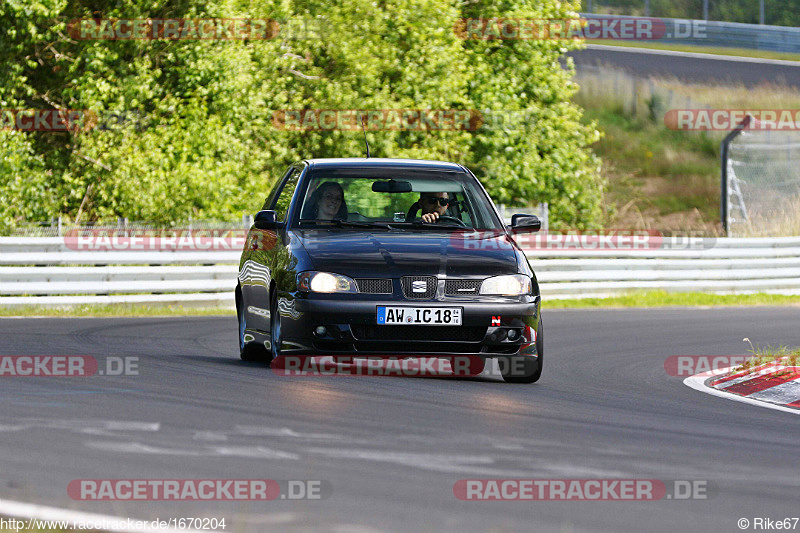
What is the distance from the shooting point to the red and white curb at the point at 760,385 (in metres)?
10.2

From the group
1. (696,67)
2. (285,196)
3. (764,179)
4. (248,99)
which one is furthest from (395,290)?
(696,67)

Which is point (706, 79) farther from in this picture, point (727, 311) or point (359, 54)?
point (727, 311)

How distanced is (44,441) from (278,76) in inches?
937

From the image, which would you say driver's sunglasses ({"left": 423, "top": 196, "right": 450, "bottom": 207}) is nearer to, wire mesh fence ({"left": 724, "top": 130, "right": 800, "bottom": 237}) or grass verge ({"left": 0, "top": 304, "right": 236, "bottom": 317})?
grass verge ({"left": 0, "top": 304, "right": 236, "bottom": 317})

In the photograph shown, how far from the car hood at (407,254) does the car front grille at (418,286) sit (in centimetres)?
4

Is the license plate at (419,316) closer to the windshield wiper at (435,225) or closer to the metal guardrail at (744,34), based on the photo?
the windshield wiper at (435,225)

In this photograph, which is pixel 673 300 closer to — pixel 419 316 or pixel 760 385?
pixel 760 385

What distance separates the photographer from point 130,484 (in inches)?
243

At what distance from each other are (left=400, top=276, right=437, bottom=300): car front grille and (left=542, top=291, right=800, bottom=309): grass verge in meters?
12.3

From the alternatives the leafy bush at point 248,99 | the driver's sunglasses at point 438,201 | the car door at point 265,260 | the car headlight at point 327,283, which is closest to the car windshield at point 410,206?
the driver's sunglasses at point 438,201

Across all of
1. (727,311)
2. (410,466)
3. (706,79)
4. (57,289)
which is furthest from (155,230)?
(706,79)

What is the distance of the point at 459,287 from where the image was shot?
10.2 metres

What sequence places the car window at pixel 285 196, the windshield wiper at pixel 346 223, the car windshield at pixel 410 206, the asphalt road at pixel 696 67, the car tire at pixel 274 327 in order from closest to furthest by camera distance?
the car tire at pixel 274 327 → the windshield wiper at pixel 346 223 → the car windshield at pixel 410 206 → the car window at pixel 285 196 → the asphalt road at pixel 696 67

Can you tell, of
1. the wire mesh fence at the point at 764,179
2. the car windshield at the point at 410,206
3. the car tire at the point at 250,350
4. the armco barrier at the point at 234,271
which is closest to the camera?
the car windshield at the point at 410,206
